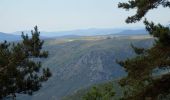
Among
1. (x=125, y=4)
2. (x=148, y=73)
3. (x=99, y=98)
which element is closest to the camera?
(x=148, y=73)

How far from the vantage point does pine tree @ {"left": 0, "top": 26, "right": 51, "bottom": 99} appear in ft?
88.1

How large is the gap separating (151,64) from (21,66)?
11.7 metres

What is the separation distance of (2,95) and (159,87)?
12271 mm

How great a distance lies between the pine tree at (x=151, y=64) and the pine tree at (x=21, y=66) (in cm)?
896

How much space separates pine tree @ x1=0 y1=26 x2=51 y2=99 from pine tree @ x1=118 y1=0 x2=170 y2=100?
896cm

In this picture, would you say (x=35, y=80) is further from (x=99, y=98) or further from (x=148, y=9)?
(x=99, y=98)

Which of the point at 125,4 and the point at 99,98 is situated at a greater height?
the point at 125,4

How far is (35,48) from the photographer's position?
28016mm

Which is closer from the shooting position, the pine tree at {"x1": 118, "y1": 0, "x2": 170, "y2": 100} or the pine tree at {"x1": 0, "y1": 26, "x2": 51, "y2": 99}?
the pine tree at {"x1": 118, "y1": 0, "x2": 170, "y2": 100}

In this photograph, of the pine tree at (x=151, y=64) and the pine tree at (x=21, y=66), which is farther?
the pine tree at (x=21, y=66)

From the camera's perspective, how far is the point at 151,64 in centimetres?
1944

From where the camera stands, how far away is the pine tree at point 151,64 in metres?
19.2

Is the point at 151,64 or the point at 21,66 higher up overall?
the point at 151,64

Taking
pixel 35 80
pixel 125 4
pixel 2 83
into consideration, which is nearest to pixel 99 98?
pixel 35 80
